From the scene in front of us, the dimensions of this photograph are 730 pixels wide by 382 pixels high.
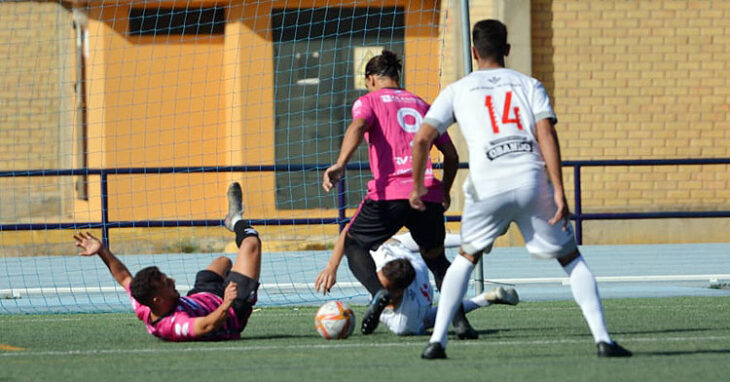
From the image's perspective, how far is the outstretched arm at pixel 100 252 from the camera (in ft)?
27.1

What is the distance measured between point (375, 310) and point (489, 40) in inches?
83.1

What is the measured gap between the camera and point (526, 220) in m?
7.18

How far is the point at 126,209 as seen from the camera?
20.1 m

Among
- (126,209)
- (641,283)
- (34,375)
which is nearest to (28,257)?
(126,209)

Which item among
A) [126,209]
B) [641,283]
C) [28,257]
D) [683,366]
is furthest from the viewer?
[126,209]

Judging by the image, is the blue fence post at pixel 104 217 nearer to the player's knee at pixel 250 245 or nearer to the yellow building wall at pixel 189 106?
the yellow building wall at pixel 189 106

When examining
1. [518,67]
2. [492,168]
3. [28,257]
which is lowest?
[28,257]

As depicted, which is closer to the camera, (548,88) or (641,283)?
(641,283)

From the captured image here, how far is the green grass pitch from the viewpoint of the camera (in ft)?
22.5

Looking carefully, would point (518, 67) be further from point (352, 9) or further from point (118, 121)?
point (118, 121)

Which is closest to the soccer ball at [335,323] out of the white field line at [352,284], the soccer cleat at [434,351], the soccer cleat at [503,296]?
the soccer cleat at [503,296]

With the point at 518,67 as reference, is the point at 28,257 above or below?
below

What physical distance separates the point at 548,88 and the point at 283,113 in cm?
417

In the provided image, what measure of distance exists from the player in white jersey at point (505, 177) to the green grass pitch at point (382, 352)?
1.18 ft
